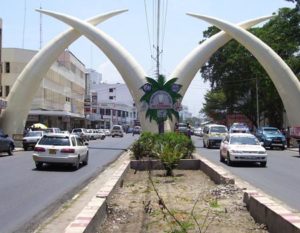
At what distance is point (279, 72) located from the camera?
50250 mm

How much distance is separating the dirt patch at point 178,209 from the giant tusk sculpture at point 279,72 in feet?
109

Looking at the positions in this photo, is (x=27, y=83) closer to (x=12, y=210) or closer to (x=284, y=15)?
(x=284, y=15)

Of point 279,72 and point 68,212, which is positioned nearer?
point 68,212

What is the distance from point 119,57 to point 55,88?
28561 millimetres

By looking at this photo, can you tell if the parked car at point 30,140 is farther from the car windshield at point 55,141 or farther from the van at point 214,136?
the car windshield at point 55,141

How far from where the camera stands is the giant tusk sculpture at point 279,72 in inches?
Result: 1938

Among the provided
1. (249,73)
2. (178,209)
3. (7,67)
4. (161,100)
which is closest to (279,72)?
(249,73)

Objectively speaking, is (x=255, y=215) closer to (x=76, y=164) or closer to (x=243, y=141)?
(x=76, y=164)

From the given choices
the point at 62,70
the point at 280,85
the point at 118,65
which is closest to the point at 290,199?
the point at 280,85

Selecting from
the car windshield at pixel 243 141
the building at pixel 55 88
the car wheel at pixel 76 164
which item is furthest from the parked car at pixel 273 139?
the building at pixel 55 88

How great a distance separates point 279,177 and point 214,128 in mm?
25645

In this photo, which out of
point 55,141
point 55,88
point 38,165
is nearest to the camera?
point 55,141

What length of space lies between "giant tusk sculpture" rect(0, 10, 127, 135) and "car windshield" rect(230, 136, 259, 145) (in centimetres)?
3057

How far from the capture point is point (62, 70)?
85.7 m
